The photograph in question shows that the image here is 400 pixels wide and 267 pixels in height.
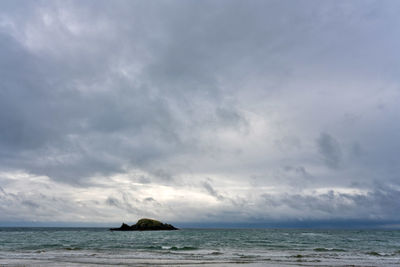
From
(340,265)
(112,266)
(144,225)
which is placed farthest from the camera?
(144,225)

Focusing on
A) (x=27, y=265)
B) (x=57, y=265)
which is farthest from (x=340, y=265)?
(x=27, y=265)

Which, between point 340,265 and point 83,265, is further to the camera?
point 340,265

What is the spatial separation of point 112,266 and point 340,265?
835 inches

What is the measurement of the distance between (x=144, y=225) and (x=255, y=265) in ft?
590

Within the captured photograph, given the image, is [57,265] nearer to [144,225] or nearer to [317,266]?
[317,266]

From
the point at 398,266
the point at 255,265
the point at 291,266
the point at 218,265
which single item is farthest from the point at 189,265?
the point at 398,266

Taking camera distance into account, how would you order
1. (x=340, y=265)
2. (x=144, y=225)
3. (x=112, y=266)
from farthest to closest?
(x=144, y=225)
(x=340, y=265)
(x=112, y=266)

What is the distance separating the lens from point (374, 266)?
92.5ft

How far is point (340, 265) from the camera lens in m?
28.8

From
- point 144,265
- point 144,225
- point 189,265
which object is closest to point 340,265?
point 189,265

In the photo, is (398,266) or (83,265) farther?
(398,266)

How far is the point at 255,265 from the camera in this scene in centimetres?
2794

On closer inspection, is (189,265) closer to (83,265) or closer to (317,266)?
(83,265)

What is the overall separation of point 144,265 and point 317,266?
622 inches
